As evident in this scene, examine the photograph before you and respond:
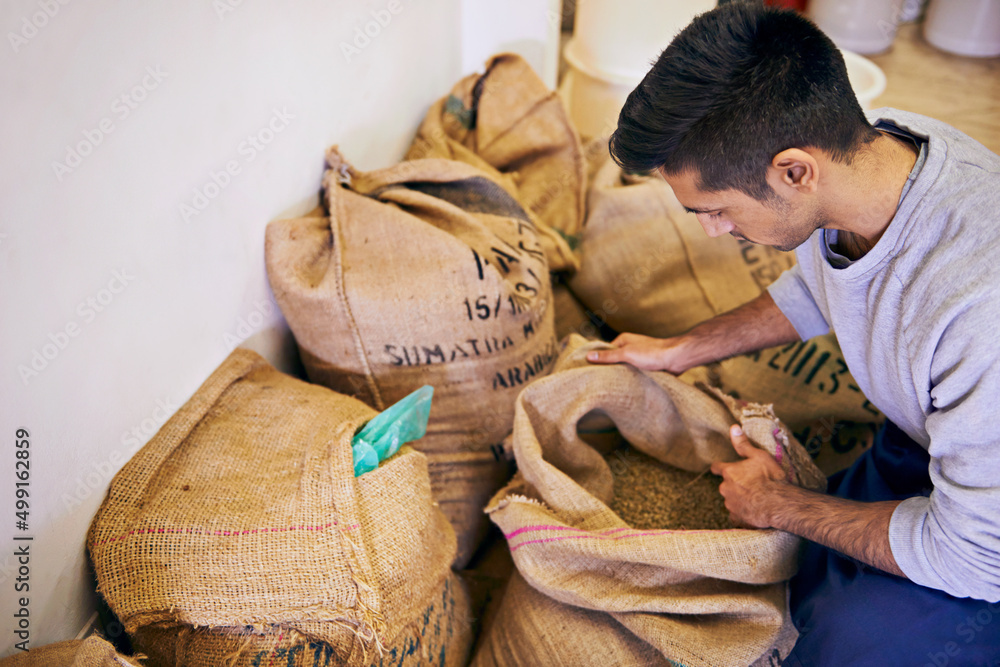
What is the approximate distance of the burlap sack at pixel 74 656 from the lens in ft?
2.30

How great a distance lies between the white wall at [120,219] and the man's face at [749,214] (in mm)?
622

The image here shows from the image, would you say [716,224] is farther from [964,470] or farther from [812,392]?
[812,392]

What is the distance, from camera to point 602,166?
1.64 m

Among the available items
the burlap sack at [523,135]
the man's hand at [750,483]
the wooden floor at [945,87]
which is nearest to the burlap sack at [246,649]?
the man's hand at [750,483]

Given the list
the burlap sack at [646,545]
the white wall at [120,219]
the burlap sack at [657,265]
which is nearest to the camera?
the white wall at [120,219]

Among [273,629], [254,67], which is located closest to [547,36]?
[254,67]

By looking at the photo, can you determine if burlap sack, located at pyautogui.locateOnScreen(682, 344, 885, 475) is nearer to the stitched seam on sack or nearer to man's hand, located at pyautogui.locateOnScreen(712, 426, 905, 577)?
man's hand, located at pyautogui.locateOnScreen(712, 426, 905, 577)

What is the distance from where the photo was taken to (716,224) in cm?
89

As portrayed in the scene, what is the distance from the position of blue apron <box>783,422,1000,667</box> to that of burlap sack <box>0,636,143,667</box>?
84cm

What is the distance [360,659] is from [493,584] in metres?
0.43

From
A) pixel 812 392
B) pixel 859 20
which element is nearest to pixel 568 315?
pixel 812 392

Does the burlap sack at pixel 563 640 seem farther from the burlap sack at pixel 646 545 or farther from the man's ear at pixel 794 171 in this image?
the man's ear at pixel 794 171

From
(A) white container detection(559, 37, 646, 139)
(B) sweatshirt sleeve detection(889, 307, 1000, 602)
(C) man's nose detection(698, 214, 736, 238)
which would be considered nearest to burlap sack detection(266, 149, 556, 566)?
(C) man's nose detection(698, 214, 736, 238)

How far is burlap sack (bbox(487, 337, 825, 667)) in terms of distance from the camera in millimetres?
895
